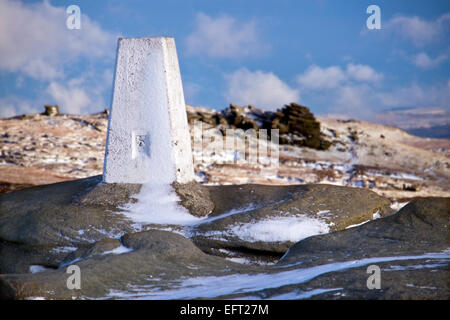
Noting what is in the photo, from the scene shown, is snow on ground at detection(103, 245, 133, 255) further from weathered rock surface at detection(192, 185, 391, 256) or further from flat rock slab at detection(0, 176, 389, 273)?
weathered rock surface at detection(192, 185, 391, 256)

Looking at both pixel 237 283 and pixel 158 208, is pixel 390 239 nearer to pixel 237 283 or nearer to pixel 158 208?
pixel 237 283

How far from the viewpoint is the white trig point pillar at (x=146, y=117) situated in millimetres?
9656

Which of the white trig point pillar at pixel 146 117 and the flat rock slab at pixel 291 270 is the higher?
the white trig point pillar at pixel 146 117

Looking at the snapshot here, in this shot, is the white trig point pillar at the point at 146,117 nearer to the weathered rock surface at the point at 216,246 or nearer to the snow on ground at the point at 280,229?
the weathered rock surface at the point at 216,246

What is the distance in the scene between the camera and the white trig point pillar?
966 cm

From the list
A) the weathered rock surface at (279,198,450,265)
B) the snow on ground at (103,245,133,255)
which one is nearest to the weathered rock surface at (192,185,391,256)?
the weathered rock surface at (279,198,450,265)

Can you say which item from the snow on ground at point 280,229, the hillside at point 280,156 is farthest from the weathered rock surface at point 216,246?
the hillside at point 280,156

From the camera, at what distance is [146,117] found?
382 inches

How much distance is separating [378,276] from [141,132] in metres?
6.02

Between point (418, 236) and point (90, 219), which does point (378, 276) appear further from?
point (90, 219)

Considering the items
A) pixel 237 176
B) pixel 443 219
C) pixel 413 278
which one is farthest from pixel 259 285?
pixel 237 176

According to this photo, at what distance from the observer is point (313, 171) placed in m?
21.0

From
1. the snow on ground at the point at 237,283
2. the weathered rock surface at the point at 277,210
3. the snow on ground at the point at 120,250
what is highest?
the weathered rock surface at the point at 277,210

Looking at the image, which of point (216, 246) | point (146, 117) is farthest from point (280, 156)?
point (216, 246)
